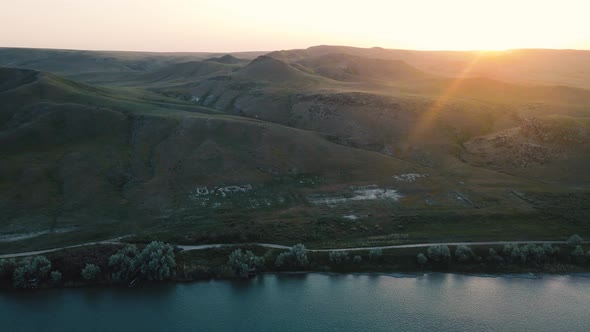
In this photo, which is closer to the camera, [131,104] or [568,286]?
[568,286]

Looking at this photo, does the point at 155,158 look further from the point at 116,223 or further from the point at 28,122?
the point at 28,122

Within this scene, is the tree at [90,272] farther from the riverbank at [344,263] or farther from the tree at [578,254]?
the tree at [578,254]

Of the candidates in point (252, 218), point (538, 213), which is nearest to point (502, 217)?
point (538, 213)

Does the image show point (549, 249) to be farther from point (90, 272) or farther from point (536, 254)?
point (90, 272)

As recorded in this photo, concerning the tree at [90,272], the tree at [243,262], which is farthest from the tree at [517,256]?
the tree at [90,272]

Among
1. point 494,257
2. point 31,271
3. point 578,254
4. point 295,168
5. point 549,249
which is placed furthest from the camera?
point 295,168

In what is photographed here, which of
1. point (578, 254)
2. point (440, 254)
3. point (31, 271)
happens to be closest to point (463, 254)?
point (440, 254)

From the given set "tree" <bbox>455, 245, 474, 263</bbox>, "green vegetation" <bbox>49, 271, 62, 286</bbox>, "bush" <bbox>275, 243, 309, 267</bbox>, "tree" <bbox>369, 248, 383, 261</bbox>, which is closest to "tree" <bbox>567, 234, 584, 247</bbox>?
"tree" <bbox>455, 245, 474, 263</bbox>
